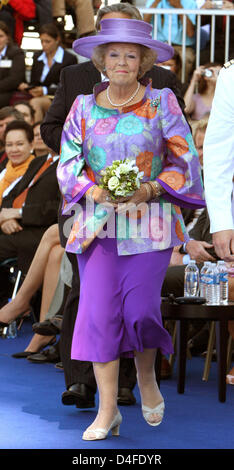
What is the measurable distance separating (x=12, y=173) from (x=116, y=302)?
4.60 meters

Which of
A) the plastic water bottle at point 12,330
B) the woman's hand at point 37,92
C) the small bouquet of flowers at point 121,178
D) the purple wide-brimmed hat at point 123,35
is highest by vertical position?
the purple wide-brimmed hat at point 123,35

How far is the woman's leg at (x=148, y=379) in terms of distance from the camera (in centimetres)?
395

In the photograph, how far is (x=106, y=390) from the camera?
3.78 metres

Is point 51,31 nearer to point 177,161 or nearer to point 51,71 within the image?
point 51,71

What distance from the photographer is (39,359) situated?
6.06 metres

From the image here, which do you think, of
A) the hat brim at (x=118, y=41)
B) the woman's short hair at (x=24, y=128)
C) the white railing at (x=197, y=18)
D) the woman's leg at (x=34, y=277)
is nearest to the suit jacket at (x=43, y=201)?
the woman's leg at (x=34, y=277)

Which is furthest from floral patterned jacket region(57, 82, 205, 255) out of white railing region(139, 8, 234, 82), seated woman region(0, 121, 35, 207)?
white railing region(139, 8, 234, 82)

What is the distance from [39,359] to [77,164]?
2.42 metres

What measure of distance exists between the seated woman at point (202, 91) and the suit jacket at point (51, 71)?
2173mm

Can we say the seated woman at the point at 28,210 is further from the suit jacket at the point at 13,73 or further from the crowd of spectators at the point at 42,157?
the suit jacket at the point at 13,73

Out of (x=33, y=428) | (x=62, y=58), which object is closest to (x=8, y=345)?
(x=33, y=428)

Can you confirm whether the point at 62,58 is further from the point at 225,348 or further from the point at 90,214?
the point at 90,214

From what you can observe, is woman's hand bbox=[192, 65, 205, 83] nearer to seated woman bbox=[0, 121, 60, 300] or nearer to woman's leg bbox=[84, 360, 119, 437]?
seated woman bbox=[0, 121, 60, 300]

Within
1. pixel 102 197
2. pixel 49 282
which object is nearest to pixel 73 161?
pixel 102 197
